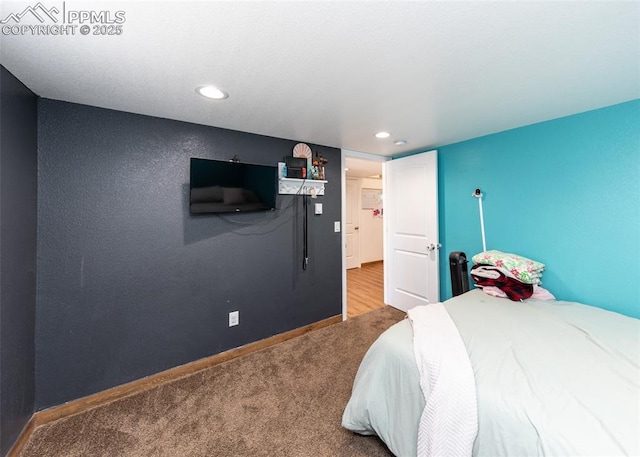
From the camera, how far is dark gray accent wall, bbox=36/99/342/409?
1.69 m

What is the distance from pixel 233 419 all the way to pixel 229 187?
1.78 m

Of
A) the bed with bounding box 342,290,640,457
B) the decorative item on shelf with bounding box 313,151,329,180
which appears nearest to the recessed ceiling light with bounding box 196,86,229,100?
the decorative item on shelf with bounding box 313,151,329,180

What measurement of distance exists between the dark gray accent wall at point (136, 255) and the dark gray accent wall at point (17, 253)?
8 centimetres

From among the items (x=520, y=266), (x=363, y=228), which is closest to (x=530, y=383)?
(x=520, y=266)

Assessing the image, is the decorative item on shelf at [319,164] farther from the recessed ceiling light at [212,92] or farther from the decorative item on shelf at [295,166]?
the recessed ceiling light at [212,92]

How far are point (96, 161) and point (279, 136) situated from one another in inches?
59.8

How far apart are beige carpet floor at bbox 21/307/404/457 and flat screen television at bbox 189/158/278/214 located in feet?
4.77

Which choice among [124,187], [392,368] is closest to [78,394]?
[124,187]

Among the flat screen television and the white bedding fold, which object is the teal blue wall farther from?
the flat screen television

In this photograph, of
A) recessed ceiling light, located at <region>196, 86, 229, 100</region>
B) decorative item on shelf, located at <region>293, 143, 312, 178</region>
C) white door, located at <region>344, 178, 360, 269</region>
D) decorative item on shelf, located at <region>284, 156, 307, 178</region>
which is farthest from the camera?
white door, located at <region>344, 178, 360, 269</region>

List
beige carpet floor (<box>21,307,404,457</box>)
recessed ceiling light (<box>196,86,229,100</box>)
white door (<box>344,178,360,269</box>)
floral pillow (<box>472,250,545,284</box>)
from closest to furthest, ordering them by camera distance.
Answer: beige carpet floor (<box>21,307,404,457</box>) < recessed ceiling light (<box>196,86,229,100</box>) < floral pillow (<box>472,250,545,284</box>) < white door (<box>344,178,360,269</box>)

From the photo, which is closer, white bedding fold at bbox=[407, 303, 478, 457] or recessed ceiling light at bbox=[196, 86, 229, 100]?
white bedding fold at bbox=[407, 303, 478, 457]

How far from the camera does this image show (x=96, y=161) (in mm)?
1797
